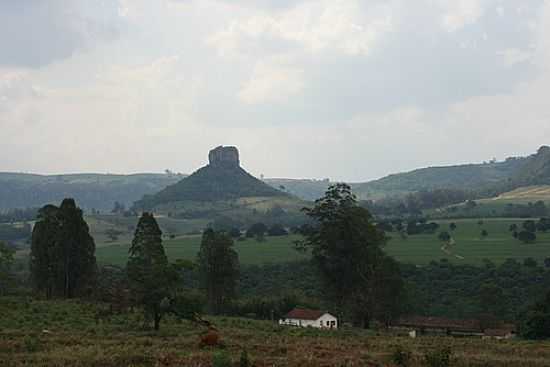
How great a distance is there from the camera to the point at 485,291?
80.4 metres

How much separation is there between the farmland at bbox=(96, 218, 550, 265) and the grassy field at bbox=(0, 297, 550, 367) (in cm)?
8090

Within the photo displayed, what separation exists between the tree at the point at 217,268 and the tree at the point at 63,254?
39.6 ft

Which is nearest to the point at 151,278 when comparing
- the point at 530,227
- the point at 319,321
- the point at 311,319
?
the point at 311,319

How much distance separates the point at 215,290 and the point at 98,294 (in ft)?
53.4

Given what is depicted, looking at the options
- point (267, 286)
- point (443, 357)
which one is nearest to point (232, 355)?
point (443, 357)

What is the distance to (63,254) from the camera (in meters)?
58.3

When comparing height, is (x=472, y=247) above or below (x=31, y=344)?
below

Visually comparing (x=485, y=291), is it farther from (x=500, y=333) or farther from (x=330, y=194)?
(x=330, y=194)

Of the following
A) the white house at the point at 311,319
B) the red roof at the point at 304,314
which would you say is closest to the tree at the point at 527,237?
the white house at the point at 311,319

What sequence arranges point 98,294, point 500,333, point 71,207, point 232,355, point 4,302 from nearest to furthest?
point 232,355, point 4,302, point 98,294, point 71,207, point 500,333

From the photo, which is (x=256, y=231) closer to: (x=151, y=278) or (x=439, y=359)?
(x=151, y=278)

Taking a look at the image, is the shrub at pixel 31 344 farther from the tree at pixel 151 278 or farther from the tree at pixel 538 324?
the tree at pixel 538 324

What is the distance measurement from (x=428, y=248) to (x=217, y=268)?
7748cm

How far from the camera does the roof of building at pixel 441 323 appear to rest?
71.7m
